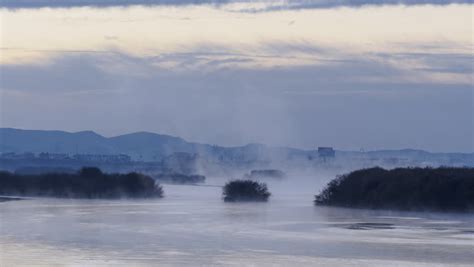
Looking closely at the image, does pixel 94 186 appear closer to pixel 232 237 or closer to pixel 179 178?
pixel 232 237

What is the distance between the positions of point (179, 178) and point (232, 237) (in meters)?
73.6

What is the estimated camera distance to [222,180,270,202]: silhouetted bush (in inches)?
2194

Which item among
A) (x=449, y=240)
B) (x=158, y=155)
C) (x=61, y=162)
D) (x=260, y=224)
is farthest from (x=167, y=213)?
(x=158, y=155)

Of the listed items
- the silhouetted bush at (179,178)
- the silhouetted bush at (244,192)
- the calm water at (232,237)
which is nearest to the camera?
the calm water at (232,237)

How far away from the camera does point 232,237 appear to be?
100 ft

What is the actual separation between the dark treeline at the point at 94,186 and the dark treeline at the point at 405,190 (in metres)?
13.2

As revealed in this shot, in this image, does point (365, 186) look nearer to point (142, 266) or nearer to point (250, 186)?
point (250, 186)

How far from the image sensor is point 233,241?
96.0 ft

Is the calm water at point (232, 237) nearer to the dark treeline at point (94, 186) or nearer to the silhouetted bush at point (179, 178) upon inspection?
the dark treeline at point (94, 186)

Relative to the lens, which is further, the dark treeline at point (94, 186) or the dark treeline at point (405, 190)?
the dark treeline at point (94, 186)

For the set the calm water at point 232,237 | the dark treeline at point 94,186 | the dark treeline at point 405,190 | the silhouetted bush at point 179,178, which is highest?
the silhouetted bush at point 179,178

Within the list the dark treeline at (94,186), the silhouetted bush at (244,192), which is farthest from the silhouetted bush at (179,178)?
the silhouetted bush at (244,192)

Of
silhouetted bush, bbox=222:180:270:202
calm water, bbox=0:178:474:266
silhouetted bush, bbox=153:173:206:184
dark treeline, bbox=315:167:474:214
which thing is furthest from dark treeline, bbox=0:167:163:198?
silhouetted bush, bbox=153:173:206:184

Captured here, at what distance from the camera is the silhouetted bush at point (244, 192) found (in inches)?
2194
